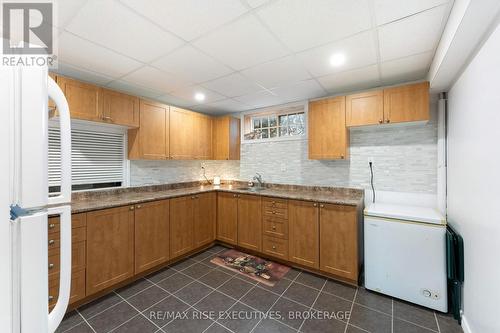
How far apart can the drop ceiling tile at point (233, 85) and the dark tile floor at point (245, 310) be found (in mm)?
2432

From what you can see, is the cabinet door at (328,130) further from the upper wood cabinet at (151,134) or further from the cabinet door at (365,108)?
the upper wood cabinet at (151,134)

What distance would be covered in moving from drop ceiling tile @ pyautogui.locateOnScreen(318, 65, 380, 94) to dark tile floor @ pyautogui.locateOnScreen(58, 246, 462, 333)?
2430 millimetres

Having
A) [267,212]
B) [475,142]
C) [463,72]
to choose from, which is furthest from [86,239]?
[463,72]

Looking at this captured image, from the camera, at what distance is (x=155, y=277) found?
269cm

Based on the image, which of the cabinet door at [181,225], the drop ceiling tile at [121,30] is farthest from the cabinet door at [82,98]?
the cabinet door at [181,225]

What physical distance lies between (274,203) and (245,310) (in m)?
1.37

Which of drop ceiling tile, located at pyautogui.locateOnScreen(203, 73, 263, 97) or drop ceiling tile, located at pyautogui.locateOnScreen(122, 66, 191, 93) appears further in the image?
drop ceiling tile, located at pyautogui.locateOnScreen(203, 73, 263, 97)

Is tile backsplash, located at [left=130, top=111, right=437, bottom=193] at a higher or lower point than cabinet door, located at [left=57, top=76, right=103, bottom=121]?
lower

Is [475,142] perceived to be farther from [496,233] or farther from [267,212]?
[267,212]

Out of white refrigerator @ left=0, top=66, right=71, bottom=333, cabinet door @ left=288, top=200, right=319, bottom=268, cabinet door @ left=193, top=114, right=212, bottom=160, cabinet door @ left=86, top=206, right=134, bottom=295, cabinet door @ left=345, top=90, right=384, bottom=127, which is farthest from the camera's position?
cabinet door @ left=193, top=114, right=212, bottom=160

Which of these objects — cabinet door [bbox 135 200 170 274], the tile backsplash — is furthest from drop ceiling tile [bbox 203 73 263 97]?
cabinet door [bbox 135 200 170 274]

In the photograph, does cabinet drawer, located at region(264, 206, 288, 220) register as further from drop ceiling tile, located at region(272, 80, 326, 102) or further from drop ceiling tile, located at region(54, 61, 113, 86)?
drop ceiling tile, located at region(54, 61, 113, 86)

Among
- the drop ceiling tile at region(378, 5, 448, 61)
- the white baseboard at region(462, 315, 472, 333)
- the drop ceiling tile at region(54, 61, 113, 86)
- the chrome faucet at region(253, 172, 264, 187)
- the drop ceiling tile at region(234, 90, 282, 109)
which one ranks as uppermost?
the drop ceiling tile at region(234, 90, 282, 109)

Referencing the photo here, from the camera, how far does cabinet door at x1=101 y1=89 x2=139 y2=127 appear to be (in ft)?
8.52
